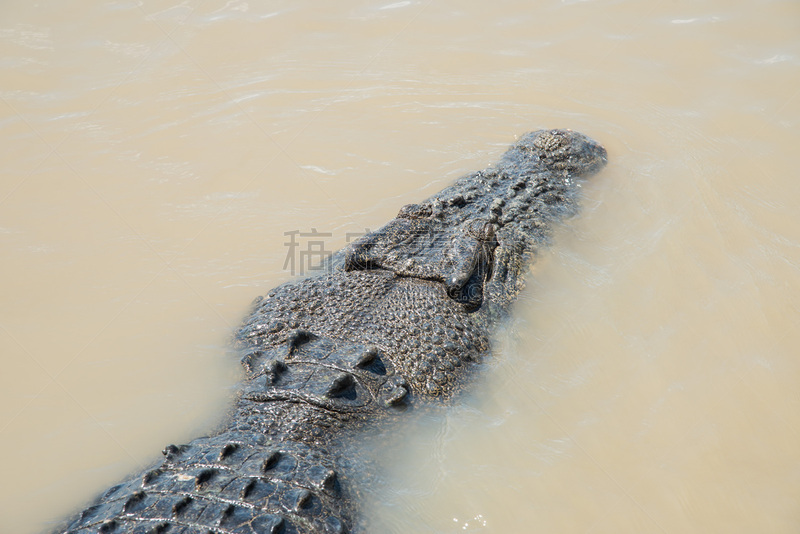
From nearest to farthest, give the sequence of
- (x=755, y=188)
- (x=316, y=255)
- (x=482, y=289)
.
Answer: (x=482, y=289) → (x=316, y=255) → (x=755, y=188)

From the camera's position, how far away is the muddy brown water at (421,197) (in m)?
3.32

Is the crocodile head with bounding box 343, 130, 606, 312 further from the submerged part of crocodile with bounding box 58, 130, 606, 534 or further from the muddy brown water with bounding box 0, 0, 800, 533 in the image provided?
the muddy brown water with bounding box 0, 0, 800, 533

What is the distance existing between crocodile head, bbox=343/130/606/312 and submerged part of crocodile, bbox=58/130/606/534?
11 millimetres

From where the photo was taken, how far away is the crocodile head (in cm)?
401

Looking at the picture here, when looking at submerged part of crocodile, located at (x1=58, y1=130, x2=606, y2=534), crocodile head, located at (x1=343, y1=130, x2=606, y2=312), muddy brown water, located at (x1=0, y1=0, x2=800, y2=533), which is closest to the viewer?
submerged part of crocodile, located at (x1=58, y1=130, x2=606, y2=534)

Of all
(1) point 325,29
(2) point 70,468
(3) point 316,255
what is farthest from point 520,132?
(2) point 70,468

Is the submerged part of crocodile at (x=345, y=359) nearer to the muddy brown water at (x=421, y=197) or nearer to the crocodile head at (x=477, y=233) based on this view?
the crocodile head at (x=477, y=233)

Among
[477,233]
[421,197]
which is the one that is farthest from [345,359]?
[421,197]

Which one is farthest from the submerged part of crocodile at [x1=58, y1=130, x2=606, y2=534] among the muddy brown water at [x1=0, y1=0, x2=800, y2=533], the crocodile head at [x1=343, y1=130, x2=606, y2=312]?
the muddy brown water at [x1=0, y1=0, x2=800, y2=533]

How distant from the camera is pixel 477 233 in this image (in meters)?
4.21

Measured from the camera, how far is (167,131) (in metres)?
6.34

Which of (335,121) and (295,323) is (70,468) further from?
(335,121)

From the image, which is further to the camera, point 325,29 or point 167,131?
point 325,29

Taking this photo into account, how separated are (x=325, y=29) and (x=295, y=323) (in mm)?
5728
